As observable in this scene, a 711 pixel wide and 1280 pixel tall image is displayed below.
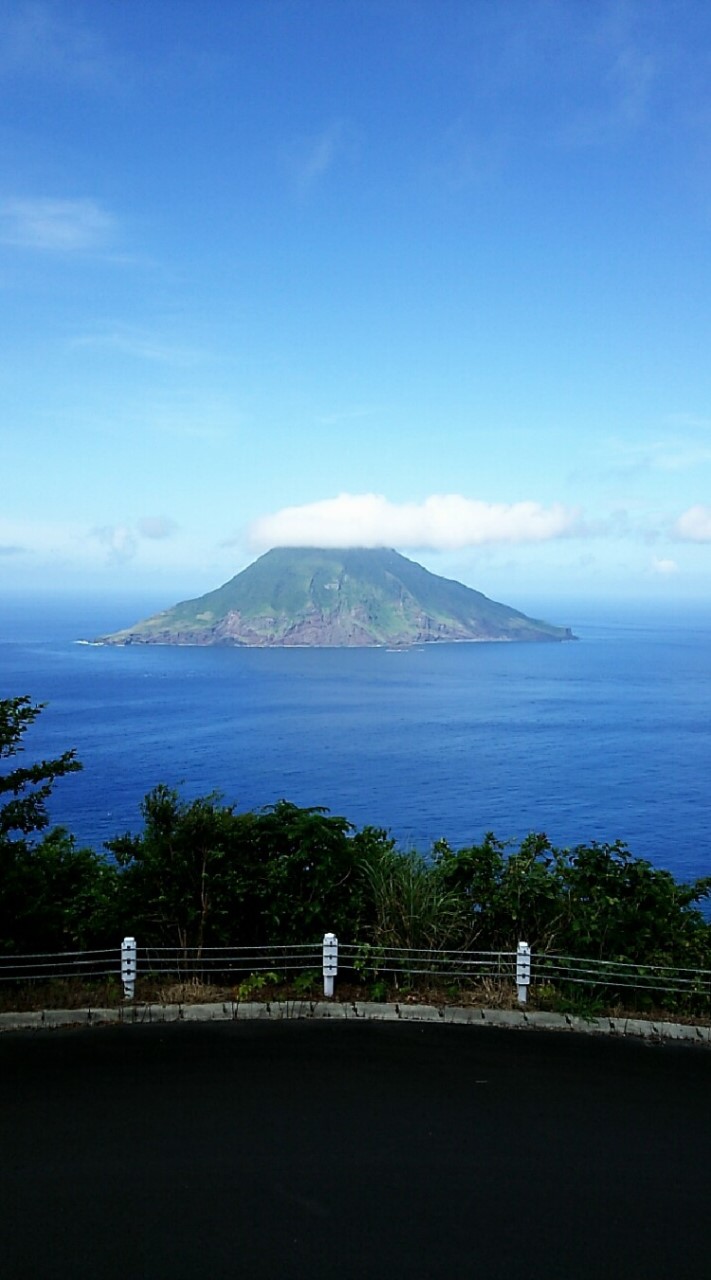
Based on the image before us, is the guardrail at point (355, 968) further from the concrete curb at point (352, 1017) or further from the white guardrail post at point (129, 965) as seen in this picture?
the concrete curb at point (352, 1017)

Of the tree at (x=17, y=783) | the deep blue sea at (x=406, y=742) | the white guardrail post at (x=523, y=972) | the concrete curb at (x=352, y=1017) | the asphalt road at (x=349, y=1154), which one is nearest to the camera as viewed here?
the asphalt road at (x=349, y=1154)

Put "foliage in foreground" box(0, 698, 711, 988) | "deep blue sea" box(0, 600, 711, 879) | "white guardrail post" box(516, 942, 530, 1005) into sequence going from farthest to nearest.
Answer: "deep blue sea" box(0, 600, 711, 879) → "foliage in foreground" box(0, 698, 711, 988) → "white guardrail post" box(516, 942, 530, 1005)

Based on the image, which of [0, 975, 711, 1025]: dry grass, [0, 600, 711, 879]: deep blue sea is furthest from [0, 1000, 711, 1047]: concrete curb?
[0, 600, 711, 879]: deep blue sea

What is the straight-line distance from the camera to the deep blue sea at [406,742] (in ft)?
162

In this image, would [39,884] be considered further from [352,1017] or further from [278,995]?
[352,1017]

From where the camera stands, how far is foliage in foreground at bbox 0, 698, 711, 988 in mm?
6441

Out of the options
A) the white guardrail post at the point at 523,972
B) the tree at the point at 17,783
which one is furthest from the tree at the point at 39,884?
the white guardrail post at the point at 523,972

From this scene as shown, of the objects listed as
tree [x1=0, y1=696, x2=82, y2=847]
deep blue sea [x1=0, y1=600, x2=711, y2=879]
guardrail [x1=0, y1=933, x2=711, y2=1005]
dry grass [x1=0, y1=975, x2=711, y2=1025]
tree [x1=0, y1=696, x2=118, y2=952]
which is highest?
tree [x1=0, y1=696, x2=82, y2=847]

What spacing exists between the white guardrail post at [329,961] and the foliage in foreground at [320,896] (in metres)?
0.39

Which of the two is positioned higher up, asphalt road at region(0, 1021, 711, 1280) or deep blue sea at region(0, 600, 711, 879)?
asphalt road at region(0, 1021, 711, 1280)

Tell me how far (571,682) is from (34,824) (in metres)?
116

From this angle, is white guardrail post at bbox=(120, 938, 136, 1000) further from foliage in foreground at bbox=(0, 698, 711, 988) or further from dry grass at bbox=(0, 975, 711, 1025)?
foliage in foreground at bbox=(0, 698, 711, 988)

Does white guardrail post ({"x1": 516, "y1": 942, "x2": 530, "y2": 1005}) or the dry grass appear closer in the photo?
the dry grass

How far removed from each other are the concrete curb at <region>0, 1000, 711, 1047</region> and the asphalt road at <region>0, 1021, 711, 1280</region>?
0.14 meters
